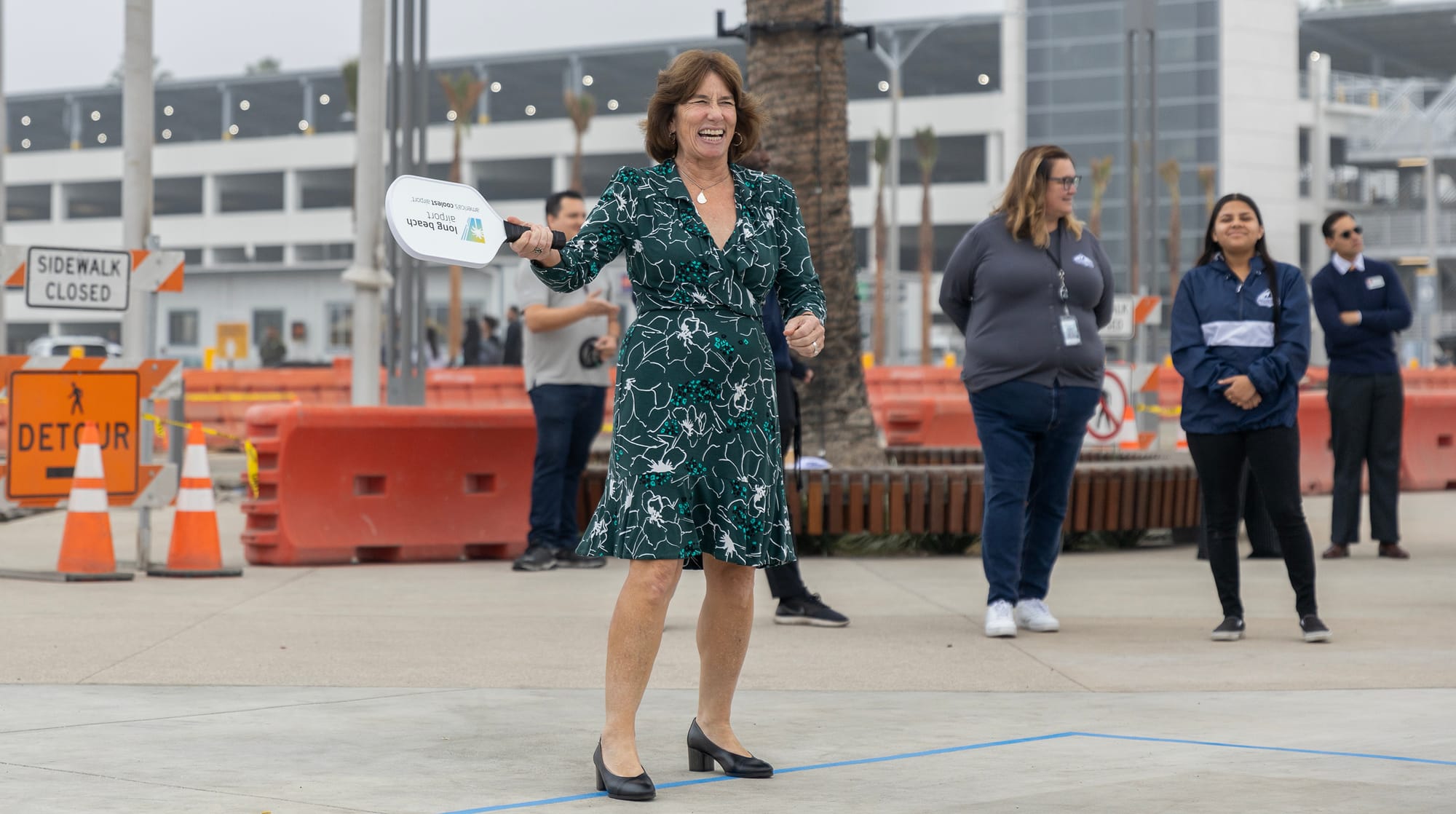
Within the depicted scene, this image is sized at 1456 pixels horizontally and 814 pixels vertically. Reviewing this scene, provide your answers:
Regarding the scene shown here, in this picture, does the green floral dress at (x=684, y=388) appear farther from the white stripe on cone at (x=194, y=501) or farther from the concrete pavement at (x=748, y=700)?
the white stripe on cone at (x=194, y=501)

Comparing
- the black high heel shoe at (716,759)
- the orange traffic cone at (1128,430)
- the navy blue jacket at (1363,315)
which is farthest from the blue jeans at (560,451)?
the orange traffic cone at (1128,430)

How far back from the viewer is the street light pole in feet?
42.0

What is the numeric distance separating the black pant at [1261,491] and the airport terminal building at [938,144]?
145ft

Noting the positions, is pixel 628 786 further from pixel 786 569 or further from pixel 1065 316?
pixel 1065 316

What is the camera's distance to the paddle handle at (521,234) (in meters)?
4.25

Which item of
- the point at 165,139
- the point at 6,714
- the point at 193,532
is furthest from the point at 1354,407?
the point at 165,139

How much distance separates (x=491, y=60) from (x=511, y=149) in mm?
3850

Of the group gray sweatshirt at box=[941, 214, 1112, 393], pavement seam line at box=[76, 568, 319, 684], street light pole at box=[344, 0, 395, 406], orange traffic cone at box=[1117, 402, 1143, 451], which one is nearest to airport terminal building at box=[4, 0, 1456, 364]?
street light pole at box=[344, 0, 395, 406]

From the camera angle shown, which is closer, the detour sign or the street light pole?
the detour sign

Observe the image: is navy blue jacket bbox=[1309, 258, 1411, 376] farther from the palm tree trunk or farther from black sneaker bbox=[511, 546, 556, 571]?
the palm tree trunk

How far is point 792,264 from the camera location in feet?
15.3

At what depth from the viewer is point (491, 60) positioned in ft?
234

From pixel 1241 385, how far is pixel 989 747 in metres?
2.70

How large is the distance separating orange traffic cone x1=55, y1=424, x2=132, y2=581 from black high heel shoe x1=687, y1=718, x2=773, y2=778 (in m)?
5.10
